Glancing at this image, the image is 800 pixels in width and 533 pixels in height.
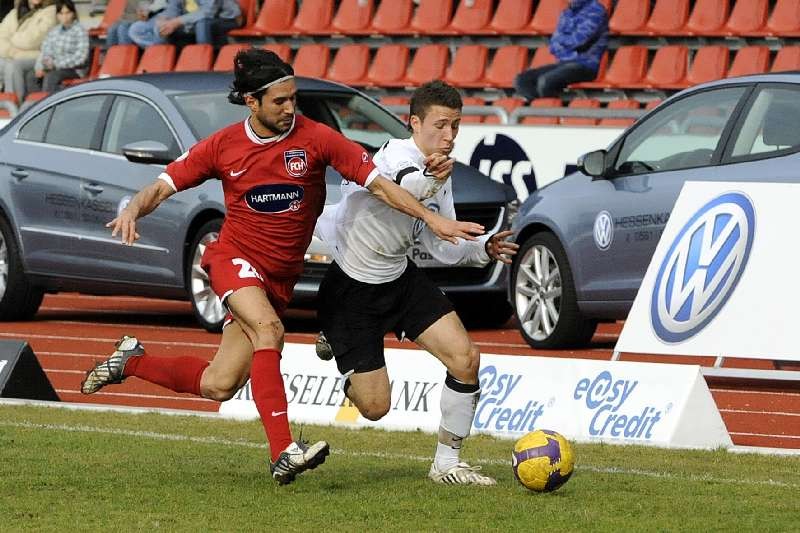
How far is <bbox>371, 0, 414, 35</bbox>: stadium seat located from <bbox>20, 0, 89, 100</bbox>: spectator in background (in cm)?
372

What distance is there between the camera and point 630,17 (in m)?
22.0

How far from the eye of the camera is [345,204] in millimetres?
8375

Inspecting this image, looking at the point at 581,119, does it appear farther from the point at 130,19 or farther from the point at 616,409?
the point at 130,19

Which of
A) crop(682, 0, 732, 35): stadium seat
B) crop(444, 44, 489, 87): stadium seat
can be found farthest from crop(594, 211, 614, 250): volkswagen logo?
crop(444, 44, 489, 87): stadium seat

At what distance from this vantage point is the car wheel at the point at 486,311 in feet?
50.7

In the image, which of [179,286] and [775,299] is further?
[179,286]

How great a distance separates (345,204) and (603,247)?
5.05m

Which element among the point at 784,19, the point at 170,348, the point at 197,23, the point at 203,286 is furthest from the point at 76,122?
the point at 197,23

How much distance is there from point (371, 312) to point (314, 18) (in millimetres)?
17549

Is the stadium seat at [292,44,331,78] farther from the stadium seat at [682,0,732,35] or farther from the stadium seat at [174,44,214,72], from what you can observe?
the stadium seat at [682,0,732,35]

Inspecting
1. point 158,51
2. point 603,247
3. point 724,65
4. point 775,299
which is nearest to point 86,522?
point 775,299

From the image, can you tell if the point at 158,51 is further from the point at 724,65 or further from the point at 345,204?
the point at 345,204

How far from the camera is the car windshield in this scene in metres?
15.1

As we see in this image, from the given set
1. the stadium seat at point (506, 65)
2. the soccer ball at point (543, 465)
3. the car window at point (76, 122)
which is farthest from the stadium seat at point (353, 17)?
the soccer ball at point (543, 465)
